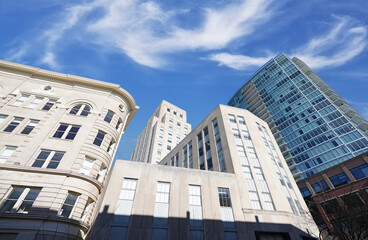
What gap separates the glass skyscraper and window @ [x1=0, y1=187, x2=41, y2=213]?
66.1 meters

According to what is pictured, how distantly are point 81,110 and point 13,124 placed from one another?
24.1 ft

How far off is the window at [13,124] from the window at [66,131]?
15.5 ft

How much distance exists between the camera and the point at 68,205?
55.0ft

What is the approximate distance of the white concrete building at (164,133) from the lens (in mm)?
67875

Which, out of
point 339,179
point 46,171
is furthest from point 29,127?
point 339,179

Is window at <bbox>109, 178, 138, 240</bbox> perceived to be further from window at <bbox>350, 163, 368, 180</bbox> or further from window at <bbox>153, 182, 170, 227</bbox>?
window at <bbox>350, 163, 368, 180</bbox>

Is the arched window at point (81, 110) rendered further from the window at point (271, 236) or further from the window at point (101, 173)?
the window at point (271, 236)

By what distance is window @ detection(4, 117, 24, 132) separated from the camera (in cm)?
2065

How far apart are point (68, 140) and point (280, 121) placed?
77.6m

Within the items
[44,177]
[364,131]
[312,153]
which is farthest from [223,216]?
[364,131]

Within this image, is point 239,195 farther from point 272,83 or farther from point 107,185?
point 272,83

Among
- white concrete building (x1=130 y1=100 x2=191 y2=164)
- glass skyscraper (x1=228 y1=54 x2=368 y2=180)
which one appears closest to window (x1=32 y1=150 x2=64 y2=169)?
white concrete building (x1=130 y1=100 x2=191 y2=164)

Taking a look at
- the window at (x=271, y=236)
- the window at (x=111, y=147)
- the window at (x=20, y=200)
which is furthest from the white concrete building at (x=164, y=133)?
the window at (x=20, y=200)

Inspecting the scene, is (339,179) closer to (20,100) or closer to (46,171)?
(46,171)
